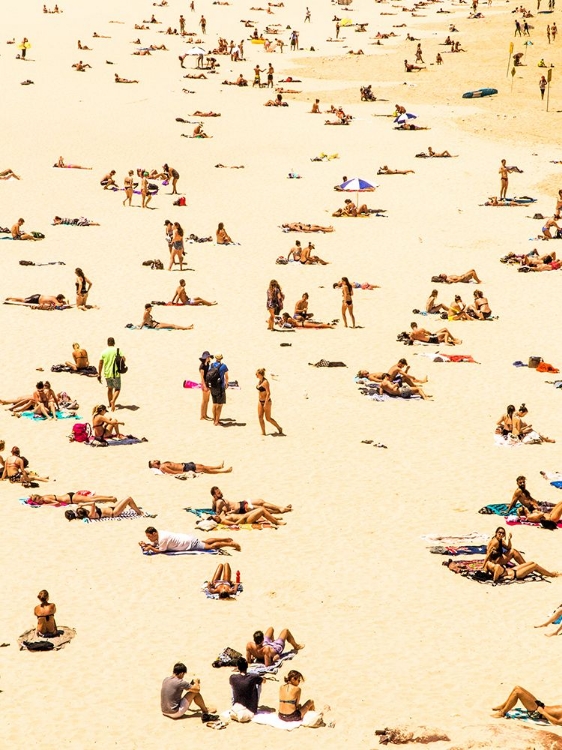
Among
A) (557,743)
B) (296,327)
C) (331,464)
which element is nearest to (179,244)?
(296,327)

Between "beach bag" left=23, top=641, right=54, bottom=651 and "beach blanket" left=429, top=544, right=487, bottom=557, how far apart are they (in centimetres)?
535

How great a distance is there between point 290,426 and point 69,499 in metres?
5.09

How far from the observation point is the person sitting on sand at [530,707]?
468 inches

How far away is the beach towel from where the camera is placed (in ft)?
39.0

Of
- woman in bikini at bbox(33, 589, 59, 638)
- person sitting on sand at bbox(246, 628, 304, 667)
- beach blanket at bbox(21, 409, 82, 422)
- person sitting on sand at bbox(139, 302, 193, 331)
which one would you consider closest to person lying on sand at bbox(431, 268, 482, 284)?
person sitting on sand at bbox(139, 302, 193, 331)

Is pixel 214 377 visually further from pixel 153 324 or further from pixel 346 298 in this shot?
pixel 346 298

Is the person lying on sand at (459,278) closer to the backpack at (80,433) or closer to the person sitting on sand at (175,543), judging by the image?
the backpack at (80,433)

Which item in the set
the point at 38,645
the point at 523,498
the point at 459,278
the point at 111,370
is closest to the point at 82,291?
the point at 111,370

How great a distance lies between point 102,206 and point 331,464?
20360 millimetres

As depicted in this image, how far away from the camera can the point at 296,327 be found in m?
27.2

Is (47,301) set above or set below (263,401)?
below

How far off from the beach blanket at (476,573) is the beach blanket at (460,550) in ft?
0.99

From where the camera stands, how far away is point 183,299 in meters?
28.5

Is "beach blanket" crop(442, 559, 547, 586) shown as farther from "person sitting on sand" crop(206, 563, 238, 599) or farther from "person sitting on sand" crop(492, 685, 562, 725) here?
"person sitting on sand" crop(492, 685, 562, 725)
